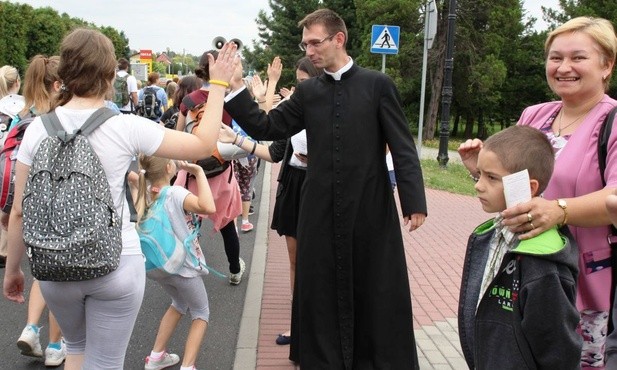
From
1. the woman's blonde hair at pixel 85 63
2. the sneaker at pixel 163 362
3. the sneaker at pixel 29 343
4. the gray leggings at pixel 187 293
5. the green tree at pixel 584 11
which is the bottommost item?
the sneaker at pixel 163 362

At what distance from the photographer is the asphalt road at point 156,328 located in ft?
12.9

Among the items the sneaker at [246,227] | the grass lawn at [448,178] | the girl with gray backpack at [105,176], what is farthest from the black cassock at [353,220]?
the grass lawn at [448,178]

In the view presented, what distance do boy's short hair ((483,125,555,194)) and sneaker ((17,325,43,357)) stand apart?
3.16 meters

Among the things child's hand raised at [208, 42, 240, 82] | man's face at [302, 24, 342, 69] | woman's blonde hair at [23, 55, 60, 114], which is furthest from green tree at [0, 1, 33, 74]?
child's hand raised at [208, 42, 240, 82]

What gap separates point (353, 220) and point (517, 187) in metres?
1.42

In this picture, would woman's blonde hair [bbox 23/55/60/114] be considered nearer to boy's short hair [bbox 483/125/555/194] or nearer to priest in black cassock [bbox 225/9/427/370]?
priest in black cassock [bbox 225/9/427/370]

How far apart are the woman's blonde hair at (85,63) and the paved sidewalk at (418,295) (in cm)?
225

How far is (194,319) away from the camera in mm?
3691

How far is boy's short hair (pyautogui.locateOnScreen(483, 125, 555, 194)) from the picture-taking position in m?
2.04

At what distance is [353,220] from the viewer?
3.26 meters

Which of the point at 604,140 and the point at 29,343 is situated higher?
the point at 604,140

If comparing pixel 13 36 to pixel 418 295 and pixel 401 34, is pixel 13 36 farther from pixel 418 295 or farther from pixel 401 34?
pixel 418 295

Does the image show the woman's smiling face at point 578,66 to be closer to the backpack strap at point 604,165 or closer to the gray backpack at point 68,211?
the backpack strap at point 604,165

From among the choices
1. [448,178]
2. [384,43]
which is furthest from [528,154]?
[448,178]
